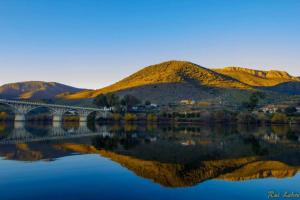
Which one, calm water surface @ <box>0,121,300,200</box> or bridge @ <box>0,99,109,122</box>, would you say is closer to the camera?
calm water surface @ <box>0,121,300,200</box>

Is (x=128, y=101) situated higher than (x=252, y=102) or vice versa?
(x=128, y=101)

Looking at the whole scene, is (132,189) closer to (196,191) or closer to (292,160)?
(196,191)

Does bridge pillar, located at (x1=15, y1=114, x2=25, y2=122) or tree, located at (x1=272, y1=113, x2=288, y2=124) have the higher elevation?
bridge pillar, located at (x1=15, y1=114, x2=25, y2=122)

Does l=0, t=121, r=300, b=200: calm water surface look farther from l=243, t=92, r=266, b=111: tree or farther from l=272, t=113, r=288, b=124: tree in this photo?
l=243, t=92, r=266, b=111: tree

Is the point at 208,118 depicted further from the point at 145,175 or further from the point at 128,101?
the point at 145,175

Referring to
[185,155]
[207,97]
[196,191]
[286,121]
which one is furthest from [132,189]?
[207,97]

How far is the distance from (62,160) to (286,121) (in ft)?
331

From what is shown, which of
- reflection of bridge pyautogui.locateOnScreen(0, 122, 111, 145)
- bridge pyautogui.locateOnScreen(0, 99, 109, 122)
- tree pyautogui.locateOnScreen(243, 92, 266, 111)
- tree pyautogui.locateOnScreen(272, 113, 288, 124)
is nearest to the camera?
reflection of bridge pyautogui.locateOnScreen(0, 122, 111, 145)

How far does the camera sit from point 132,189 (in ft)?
58.7

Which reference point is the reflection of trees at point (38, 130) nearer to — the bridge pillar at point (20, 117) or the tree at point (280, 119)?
the bridge pillar at point (20, 117)

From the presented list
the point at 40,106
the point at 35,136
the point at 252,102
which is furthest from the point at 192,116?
the point at 35,136

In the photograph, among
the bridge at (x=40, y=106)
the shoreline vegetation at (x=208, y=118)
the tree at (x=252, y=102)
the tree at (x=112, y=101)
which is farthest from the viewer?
the tree at (x=112, y=101)

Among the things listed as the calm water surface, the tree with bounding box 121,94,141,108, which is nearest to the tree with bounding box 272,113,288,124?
the tree with bounding box 121,94,141,108

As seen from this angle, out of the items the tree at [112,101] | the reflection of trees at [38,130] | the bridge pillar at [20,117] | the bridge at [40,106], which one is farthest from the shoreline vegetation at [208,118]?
the reflection of trees at [38,130]
